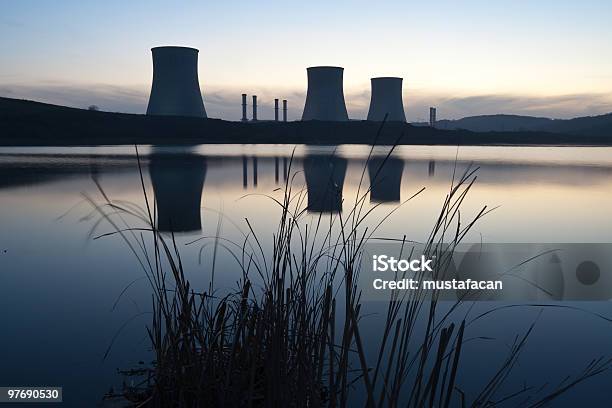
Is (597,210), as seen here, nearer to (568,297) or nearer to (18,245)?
(568,297)

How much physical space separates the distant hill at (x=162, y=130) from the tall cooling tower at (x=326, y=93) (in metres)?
5.39

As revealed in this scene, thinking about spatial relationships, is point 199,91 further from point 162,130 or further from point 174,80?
point 162,130

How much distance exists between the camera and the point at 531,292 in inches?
127

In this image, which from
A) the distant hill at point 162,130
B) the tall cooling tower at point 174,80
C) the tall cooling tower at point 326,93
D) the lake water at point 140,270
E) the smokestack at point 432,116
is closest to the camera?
A: the lake water at point 140,270

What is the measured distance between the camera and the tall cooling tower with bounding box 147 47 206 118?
23.5m

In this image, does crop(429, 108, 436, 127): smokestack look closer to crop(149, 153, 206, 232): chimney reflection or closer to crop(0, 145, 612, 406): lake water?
crop(149, 153, 206, 232): chimney reflection

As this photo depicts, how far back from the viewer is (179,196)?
29.7 feet

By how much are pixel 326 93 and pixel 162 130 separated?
14591 mm

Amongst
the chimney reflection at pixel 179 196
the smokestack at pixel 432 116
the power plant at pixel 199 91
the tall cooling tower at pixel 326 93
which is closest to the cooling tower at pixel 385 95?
the power plant at pixel 199 91

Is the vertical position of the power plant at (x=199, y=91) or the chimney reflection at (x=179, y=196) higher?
the power plant at (x=199, y=91)

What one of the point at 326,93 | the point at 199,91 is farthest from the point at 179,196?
the point at 326,93

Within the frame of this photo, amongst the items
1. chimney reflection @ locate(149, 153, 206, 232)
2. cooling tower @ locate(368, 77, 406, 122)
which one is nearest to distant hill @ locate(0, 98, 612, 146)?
cooling tower @ locate(368, 77, 406, 122)

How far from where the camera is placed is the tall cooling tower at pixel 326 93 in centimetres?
2770

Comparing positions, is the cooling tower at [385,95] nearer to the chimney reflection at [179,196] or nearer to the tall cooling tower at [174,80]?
the tall cooling tower at [174,80]
